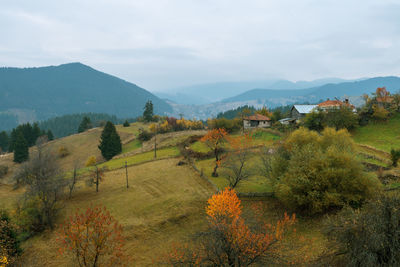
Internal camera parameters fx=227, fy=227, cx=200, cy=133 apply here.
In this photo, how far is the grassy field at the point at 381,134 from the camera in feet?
156

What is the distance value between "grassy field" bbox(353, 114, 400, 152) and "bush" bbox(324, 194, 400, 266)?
122 feet

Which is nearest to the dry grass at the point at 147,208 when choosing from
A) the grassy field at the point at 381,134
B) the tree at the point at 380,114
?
the grassy field at the point at 381,134

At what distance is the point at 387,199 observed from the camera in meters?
15.7

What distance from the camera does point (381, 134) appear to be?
53219mm

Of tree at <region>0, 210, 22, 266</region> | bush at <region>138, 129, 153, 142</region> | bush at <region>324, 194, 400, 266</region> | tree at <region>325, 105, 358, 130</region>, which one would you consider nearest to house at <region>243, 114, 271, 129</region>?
tree at <region>325, 105, 358, 130</region>

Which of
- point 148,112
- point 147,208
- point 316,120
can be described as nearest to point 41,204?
point 147,208

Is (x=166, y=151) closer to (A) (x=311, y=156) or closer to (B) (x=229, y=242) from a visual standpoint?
(A) (x=311, y=156)

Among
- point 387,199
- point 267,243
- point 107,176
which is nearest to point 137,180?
point 107,176

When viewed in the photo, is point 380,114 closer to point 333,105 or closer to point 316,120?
point 333,105

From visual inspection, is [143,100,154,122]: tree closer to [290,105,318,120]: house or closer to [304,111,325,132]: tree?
[290,105,318,120]: house

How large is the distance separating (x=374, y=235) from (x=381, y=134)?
5093cm

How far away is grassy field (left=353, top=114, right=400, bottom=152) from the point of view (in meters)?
47.6

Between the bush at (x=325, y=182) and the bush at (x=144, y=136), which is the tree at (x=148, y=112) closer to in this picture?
the bush at (x=144, y=136)

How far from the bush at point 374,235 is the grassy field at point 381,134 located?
37.2m
